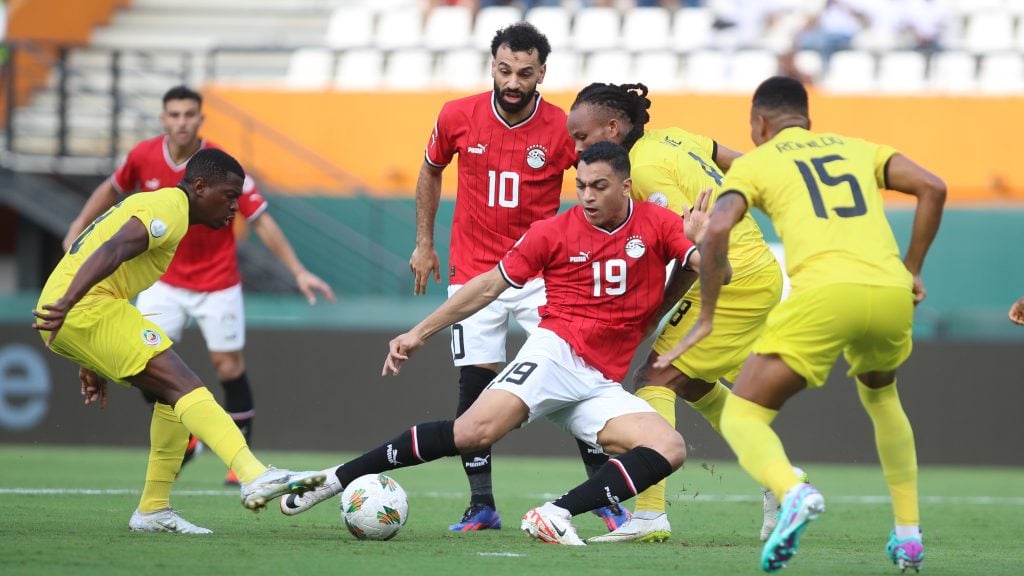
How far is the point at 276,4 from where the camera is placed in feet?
72.5

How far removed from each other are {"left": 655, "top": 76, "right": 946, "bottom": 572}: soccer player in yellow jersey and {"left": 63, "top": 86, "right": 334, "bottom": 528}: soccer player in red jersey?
462 centimetres

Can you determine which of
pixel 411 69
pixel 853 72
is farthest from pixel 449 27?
pixel 853 72

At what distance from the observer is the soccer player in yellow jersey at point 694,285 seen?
24.7ft

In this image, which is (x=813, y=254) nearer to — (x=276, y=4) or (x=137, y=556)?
(x=137, y=556)

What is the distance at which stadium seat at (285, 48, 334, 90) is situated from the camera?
62.4 ft

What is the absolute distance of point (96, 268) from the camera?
6.67m

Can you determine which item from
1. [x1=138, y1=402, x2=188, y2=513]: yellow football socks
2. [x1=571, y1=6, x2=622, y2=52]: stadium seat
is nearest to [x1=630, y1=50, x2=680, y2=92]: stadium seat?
[x1=571, y1=6, x2=622, y2=52]: stadium seat

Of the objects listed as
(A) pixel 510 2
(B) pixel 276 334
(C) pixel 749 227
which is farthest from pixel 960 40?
(C) pixel 749 227

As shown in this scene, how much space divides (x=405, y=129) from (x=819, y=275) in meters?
12.2

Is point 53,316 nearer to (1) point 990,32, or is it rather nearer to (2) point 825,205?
(2) point 825,205

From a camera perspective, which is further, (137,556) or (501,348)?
(501,348)

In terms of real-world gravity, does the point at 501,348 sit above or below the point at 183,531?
above

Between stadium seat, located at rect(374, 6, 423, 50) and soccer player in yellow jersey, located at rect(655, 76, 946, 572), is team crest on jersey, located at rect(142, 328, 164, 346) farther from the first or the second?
stadium seat, located at rect(374, 6, 423, 50)

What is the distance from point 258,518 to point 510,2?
13.3 metres
